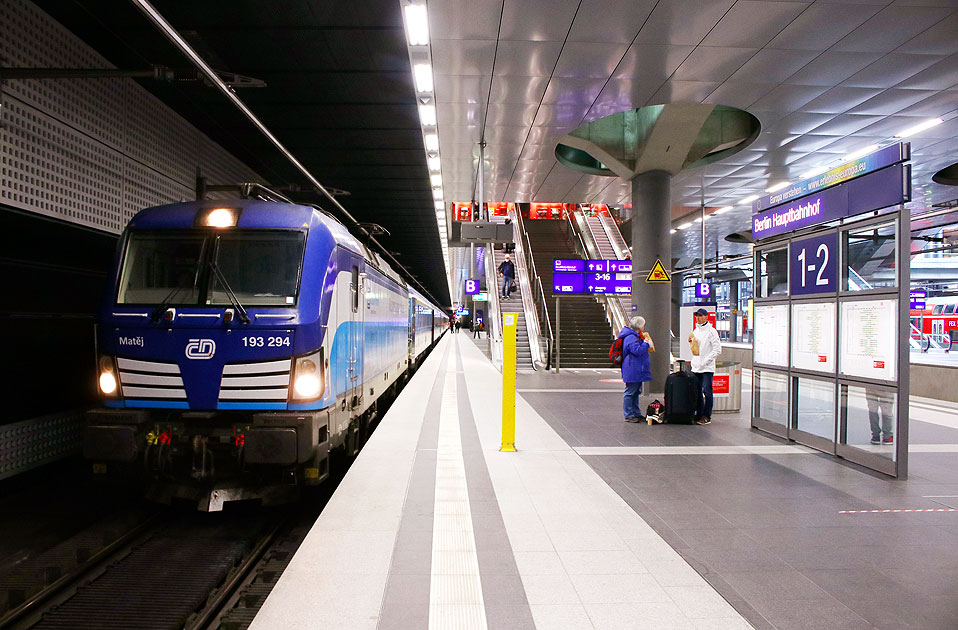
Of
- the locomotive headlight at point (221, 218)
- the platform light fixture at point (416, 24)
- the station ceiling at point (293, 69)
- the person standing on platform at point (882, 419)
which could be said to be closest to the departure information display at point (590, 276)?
the station ceiling at point (293, 69)

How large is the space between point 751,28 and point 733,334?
27494 millimetres

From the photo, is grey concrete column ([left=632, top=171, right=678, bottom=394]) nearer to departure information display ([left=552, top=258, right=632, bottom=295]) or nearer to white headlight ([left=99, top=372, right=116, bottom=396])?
departure information display ([left=552, top=258, right=632, bottom=295])

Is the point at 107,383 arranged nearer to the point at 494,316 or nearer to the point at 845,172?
the point at 845,172

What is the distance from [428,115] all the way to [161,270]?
617 cm

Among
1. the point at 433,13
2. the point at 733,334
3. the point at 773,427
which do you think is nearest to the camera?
the point at 433,13

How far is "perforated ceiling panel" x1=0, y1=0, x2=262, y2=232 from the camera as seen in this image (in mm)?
5074

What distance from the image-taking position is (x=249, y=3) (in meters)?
6.19

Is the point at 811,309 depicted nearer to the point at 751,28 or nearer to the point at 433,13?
the point at 751,28

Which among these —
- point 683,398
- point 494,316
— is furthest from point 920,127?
point 494,316

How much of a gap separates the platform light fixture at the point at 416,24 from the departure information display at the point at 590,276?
892 cm

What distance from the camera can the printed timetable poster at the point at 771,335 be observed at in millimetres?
7289

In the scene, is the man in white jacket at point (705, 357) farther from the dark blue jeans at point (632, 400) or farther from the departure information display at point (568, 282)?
the departure information display at point (568, 282)

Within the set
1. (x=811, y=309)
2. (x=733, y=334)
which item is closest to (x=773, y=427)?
(x=811, y=309)

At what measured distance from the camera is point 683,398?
833 centimetres
